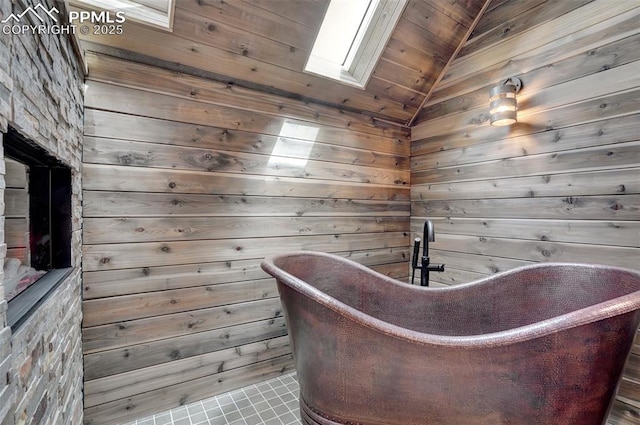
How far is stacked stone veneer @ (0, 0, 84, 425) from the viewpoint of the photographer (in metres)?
0.64

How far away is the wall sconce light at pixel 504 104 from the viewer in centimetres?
194

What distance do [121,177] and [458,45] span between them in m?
2.44

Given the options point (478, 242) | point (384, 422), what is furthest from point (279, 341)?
point (478, 242)

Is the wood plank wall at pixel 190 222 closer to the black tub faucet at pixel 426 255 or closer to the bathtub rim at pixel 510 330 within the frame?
the black tub faucet at pixel 426 255

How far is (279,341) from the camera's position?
216 cm

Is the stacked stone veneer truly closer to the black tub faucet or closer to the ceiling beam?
the black tub faucet

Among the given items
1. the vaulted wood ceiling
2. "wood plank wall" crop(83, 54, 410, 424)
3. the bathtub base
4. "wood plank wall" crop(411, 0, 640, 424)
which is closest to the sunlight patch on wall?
"wood plank wall" crop(83, 54, 410, 424)

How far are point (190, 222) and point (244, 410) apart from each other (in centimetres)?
114

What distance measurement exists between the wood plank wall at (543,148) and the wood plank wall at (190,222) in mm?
862

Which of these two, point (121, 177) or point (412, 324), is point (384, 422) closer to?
point (412, 324)

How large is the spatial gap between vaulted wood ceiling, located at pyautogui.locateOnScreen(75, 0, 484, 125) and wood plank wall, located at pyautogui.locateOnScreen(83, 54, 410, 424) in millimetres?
91

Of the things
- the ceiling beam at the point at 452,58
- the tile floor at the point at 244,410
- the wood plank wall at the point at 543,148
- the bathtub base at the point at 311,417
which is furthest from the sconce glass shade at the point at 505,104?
the tile floor at the point at 244,410

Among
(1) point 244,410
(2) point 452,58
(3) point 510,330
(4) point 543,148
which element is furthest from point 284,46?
(1) point 244,410

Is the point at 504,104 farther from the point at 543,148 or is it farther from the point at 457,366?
the point at 457,366
